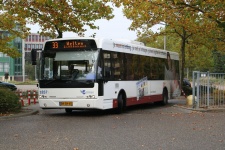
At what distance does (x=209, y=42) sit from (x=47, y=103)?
19857mm

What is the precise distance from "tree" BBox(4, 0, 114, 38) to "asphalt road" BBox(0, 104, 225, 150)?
6.73 meters

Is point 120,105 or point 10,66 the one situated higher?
point 10,66

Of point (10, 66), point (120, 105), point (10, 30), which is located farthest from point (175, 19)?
point (10, 66)

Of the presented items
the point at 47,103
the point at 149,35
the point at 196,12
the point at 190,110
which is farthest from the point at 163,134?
the point at 149,35

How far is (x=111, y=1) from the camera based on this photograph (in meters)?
21.0

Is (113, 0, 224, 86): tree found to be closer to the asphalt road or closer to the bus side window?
the bus side window

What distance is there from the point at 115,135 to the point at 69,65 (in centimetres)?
575

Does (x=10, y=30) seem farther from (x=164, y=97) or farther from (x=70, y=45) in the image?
(x=70, y=45)

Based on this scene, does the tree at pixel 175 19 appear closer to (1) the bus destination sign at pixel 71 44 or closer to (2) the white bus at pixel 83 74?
(2) the white bus at pixel 83 74

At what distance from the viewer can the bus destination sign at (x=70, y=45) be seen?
52.0ft

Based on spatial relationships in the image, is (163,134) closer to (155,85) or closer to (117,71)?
(117,71)

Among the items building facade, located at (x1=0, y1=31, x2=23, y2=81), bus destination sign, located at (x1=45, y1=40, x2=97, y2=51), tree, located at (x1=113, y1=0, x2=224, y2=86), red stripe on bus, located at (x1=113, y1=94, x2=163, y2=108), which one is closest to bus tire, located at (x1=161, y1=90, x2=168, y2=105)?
red stripe on bus, located at (x1=113, y1=94, x2=163, y2=108)

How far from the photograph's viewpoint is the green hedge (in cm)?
1630

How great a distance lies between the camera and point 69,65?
51.8ft
